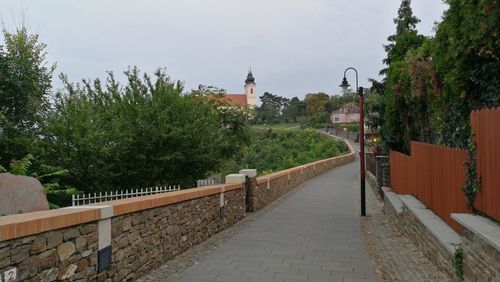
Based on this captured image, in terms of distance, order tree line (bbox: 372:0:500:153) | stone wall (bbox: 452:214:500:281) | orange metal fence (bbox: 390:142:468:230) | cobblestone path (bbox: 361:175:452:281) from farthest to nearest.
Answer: tree line (bbox: 372:0:500:153)
orange metal fence (bbox: 390:142:468:230)
cobblestone path (bbox: 361:175:452:281)
stone wall (bbox: 452:214:500:281)

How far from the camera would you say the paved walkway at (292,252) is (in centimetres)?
731

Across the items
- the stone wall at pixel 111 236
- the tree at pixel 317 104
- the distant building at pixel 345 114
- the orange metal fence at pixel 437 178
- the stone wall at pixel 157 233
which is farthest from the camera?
the tree at pixel 317 104

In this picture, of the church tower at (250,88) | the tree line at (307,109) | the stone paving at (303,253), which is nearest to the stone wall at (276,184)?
the stone paving at (303,253)

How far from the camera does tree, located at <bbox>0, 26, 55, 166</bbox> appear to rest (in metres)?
14.4

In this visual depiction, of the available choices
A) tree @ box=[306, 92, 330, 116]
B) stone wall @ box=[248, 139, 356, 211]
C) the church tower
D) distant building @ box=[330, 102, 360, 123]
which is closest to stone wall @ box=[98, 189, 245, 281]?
stone wall @ box=[248, 139, 356, 211]

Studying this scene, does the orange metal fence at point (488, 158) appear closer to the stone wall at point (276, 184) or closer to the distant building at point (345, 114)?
the stone wall at point (276, 184)

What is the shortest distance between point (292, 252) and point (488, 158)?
4264mm

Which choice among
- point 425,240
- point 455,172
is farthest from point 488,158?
point 425,240

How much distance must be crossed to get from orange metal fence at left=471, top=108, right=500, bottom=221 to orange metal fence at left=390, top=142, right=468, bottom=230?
2.81 ft

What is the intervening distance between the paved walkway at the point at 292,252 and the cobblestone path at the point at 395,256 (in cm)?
23

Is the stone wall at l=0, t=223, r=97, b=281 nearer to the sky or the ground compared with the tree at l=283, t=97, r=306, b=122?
nearer to the ground

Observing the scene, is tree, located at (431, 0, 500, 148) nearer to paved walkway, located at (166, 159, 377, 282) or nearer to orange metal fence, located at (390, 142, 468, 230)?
orange metal fence, located at (390, 142, 468, 230)

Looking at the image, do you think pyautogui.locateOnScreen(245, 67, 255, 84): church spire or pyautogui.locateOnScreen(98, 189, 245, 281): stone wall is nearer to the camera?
pyautogui.locateOnScreen(98, 189, 245, 281): stone wall

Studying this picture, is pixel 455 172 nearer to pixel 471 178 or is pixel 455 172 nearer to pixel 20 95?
pixel 471 178
